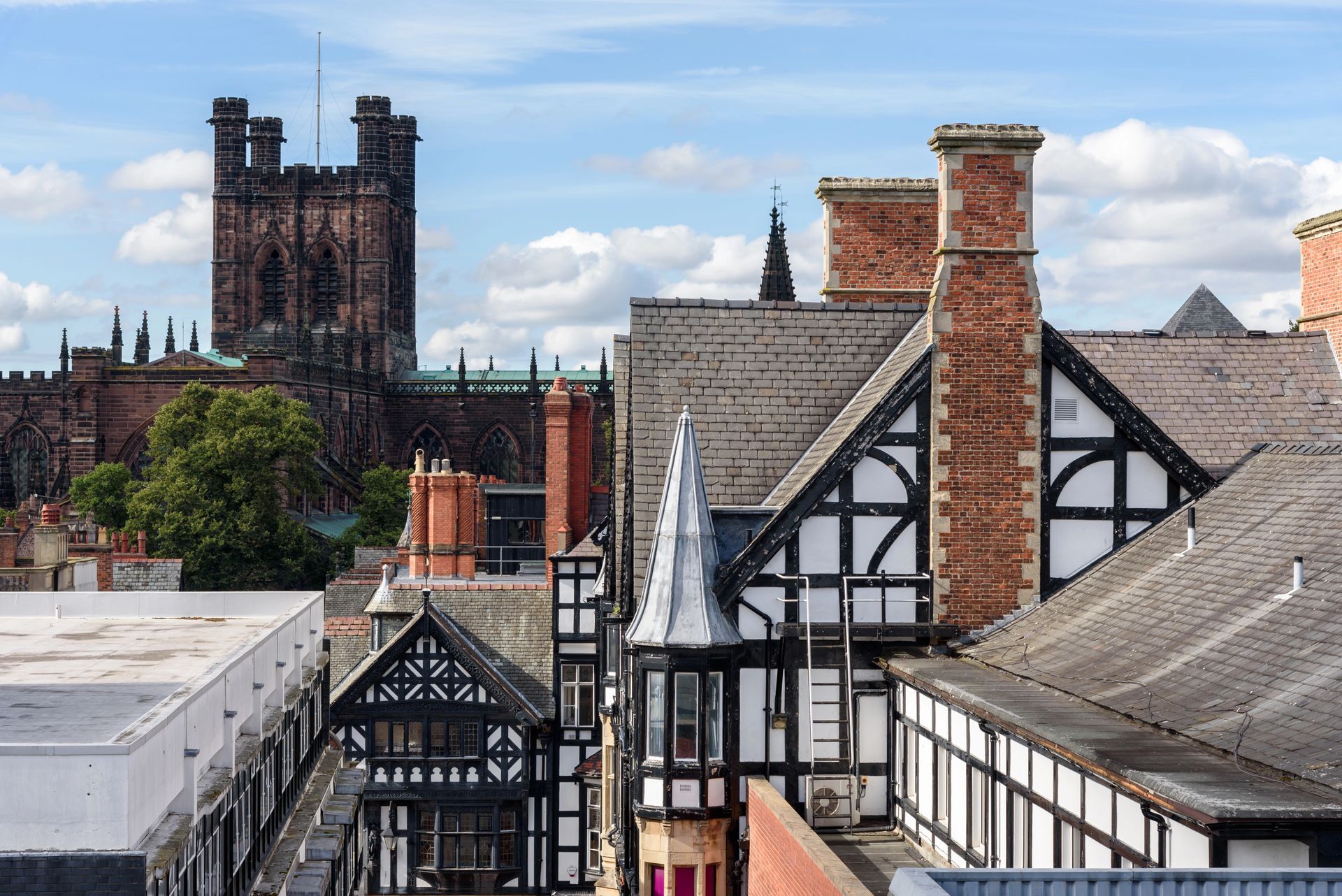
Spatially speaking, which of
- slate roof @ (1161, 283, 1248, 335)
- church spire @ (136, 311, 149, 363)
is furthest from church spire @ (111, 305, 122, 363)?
slate roof @ (1161, 283, 1248, 335)

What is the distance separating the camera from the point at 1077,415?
16953 millimetres

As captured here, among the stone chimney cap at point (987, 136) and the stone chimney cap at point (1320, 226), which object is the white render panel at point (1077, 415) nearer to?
the stone chimney cap at point (987, 136)

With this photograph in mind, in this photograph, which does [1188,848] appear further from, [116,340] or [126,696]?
[116,340]

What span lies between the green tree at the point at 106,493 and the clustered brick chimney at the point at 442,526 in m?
43.4

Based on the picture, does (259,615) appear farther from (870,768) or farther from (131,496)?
(131,496)

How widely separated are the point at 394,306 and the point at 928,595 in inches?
3756

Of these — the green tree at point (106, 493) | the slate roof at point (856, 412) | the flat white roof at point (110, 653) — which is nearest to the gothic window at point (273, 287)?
the green tree at point (106, 493)

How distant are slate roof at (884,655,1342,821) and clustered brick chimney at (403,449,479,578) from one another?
23.6m

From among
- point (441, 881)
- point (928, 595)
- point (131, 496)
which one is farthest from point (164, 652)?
point (131, 496)

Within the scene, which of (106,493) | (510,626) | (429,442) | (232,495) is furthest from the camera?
(429,442)

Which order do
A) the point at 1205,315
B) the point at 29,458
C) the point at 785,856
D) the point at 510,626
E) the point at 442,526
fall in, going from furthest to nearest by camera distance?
the point at 29,458 → the point at 1205,315 → the point at 442,526 → the point at 510,626 → the point at 785,856

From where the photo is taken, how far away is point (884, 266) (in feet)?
73.3

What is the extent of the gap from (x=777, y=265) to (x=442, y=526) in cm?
2375

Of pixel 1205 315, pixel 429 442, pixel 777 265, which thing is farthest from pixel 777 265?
pixel 429 442
